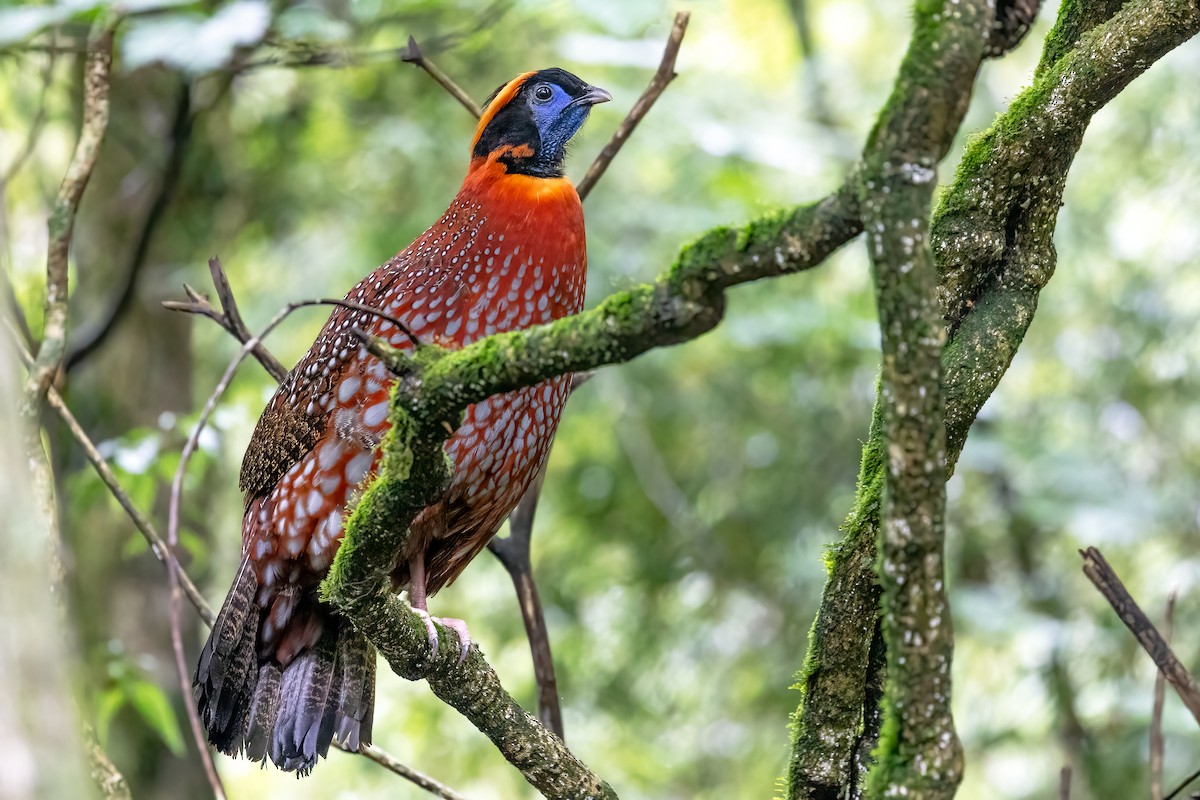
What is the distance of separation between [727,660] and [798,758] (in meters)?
4.82

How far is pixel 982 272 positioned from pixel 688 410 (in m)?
4.60

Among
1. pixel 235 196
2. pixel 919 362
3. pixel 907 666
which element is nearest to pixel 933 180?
pixel 919 362

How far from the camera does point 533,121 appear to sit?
3592 mm

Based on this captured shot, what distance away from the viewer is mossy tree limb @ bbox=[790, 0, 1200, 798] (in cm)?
227

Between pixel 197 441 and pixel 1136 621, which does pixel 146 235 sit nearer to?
pixel 197 441

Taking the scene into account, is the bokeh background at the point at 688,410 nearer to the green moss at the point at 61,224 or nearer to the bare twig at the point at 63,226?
the bare twig at the point at 63,226

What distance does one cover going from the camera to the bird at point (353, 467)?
314 centimetres

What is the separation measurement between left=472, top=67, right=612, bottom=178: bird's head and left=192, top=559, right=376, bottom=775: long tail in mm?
1379

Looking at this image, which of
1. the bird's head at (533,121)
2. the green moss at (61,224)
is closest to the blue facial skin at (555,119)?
the bird's head at (533,121)

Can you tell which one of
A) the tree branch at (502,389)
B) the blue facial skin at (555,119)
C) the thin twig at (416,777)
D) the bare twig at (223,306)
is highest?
the blue facial skin at (555,119)

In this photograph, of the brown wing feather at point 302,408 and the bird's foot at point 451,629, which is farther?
the brown wing feather at point 302,408

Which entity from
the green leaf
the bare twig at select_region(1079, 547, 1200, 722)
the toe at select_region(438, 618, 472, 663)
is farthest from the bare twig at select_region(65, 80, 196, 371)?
the bare twig at select_region(1079, 547, 1200, 722)

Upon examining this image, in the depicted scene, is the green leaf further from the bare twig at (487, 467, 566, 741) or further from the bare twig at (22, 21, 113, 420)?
the bare twig at (487, 467, 566, 741)

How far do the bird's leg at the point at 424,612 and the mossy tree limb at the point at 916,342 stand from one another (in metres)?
1.12
